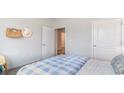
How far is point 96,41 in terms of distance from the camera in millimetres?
3072

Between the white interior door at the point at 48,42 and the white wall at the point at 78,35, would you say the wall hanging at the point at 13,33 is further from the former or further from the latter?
the white wall at the point at 78,35

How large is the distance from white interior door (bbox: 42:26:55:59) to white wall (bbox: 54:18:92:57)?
652 mm

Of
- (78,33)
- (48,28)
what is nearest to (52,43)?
(48,28)

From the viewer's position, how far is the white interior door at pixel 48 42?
383 cm

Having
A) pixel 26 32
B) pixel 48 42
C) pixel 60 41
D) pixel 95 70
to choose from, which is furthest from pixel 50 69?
pixel 60 41

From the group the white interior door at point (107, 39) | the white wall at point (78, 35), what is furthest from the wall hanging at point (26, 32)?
the white interior door at point (107, 39)

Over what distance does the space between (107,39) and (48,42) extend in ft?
7.17

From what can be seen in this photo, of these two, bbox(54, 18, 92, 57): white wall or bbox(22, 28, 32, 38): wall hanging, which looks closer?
bbox(22, 28, 32, 38): wall hanging

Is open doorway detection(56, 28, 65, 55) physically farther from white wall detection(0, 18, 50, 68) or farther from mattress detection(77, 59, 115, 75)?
mattress detection(77, 59, 115, 75)

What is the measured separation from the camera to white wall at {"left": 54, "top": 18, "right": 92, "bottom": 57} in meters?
3.24

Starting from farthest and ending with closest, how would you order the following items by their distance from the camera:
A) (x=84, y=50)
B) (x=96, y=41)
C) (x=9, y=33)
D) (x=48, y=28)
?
(x=48, y=28), (x=84, y=50), (x=96, y=41), (x=9, y=33)

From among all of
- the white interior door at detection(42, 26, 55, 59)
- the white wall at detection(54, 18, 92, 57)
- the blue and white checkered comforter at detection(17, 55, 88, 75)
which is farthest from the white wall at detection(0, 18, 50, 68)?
the blue and white checkered comforter at detection(17, 55, 88, 75)
